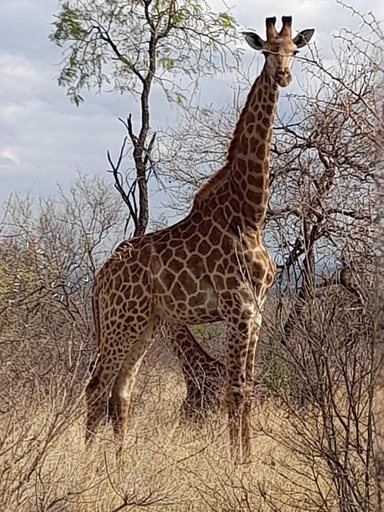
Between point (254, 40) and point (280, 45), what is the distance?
0.30 m

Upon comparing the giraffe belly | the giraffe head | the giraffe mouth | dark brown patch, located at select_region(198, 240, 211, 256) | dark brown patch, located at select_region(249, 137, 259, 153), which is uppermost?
the giraffe head

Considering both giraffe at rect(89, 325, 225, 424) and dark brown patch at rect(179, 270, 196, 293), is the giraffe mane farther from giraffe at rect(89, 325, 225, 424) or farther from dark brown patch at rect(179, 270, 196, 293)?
giraffe at rect(89, 325, 225, 424)

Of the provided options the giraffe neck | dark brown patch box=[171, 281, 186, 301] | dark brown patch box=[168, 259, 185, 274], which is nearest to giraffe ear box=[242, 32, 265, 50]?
the giraffe neck

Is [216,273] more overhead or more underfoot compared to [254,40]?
more underfoot

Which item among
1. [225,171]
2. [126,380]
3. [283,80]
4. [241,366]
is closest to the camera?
[283,80]

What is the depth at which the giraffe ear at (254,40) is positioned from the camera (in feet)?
20.0

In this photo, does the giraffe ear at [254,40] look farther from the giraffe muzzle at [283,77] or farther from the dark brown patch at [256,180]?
the dark brown patch at [256,180]

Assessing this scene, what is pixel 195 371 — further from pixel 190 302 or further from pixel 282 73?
pixel 282 73

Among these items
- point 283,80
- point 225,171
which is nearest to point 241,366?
point 225,171

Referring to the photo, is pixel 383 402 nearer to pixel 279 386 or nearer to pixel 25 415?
pixel 25 415

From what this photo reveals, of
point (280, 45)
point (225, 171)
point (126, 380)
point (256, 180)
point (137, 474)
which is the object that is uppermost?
point (280, 45)

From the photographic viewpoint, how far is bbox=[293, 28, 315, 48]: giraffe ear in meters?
6.04

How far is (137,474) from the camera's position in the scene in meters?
4.95

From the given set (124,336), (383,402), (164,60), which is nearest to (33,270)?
(124,336)
